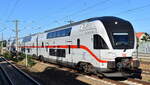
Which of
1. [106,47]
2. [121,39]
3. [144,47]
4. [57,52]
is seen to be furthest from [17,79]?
[144,47]

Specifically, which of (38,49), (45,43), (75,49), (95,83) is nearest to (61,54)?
(75,49)

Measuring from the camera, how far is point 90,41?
15.5 m

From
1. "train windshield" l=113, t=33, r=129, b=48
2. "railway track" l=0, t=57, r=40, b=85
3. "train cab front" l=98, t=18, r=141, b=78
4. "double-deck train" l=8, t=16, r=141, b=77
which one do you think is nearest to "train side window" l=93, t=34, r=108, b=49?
"double-deck train" l=8, t=16, r=141, b=77

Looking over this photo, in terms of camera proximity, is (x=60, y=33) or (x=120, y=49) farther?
(x=60, y=33)

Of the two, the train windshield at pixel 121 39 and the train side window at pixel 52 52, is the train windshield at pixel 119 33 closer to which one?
the train windshield at pixel 121 39

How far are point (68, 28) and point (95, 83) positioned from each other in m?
7.47

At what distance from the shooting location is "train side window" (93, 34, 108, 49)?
14151 mm

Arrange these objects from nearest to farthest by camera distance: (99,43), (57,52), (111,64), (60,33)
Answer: (111,64), (99,43), (60,33), (57,52)

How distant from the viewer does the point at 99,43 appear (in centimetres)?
1449

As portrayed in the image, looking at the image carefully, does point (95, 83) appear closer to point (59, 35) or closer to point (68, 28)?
point (68, 28)

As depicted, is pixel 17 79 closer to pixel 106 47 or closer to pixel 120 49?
pixel 106 47

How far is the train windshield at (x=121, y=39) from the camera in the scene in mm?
14154

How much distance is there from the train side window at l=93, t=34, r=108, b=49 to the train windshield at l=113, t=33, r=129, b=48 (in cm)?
69

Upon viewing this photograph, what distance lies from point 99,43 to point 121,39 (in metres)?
1.37
